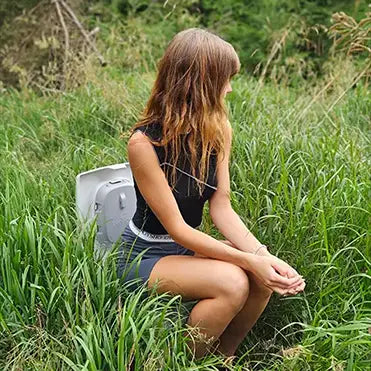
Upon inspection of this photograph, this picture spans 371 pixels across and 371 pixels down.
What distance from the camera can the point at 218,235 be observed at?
3307 mm

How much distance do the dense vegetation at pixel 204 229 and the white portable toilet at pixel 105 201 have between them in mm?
110

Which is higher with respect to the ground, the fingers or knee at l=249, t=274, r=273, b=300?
the fingers

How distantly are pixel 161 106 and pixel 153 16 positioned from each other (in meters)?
6.46

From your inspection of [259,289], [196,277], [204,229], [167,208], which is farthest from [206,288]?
[204,229]

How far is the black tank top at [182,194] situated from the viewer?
9.05 ft

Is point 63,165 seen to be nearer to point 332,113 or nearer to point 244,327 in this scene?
point 244,327

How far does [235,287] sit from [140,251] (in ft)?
1.49

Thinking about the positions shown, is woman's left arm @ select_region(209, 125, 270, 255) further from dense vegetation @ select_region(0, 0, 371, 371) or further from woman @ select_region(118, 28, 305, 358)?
dense vegetation @ select_region(0, 0, 371, 371)

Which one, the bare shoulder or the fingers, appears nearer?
the fingers

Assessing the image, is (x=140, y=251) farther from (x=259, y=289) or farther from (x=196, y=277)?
(x=259, y=289)

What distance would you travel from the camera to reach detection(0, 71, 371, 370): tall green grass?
98.5 inches

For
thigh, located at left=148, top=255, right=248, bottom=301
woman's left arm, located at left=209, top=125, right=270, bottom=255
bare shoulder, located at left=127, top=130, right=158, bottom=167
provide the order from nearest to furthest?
thigh, located at left=148, top=255, right=248, bottom=301 < bare shoulder, located at left=127, top=130, right=158, bottom=167 < woman's left arm, located at left=209, top=125, right=270, bottom=255

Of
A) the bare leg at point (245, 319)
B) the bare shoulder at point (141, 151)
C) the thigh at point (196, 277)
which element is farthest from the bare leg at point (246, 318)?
the bare shoulder at point (141, 151)

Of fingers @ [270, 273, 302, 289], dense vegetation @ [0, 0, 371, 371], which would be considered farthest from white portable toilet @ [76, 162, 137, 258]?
fingers @ [270, 273, 302, 289]
